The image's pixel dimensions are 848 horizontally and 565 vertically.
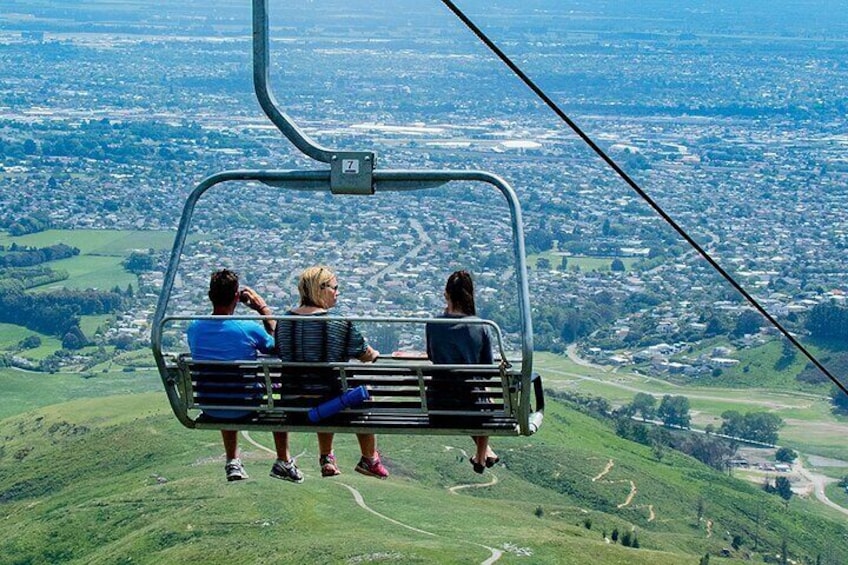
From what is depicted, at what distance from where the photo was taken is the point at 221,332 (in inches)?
372

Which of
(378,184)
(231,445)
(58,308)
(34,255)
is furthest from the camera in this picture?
(34,255)

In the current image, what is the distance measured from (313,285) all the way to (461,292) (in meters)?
0.86

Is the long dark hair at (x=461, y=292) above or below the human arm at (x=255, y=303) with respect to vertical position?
above

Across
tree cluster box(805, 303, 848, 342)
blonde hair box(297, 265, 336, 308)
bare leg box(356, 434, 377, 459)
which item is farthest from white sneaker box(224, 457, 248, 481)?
tree cluster box(805, 303, 848, 342)

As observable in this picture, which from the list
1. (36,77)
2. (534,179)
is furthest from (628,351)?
(36,77)

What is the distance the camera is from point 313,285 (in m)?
9.39

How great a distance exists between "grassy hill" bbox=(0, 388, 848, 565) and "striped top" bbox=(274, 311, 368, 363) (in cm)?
4098

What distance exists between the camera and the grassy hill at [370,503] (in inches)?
2080

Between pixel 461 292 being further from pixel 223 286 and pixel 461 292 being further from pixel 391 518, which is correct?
pixel 391 518

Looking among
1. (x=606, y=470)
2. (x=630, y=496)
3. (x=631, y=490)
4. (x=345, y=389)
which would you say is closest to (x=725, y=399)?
(x=606, y=470)

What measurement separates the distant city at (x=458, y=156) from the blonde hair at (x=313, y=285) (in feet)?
145

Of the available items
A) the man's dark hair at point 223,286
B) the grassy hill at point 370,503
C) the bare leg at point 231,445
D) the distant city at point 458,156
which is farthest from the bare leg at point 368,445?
the distant city at point 458,156

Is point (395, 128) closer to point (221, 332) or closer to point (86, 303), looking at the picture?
point (86, 303)

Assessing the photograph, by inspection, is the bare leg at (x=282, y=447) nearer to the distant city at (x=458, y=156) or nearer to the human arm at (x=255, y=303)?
the human arm at (x=255, y=303)
